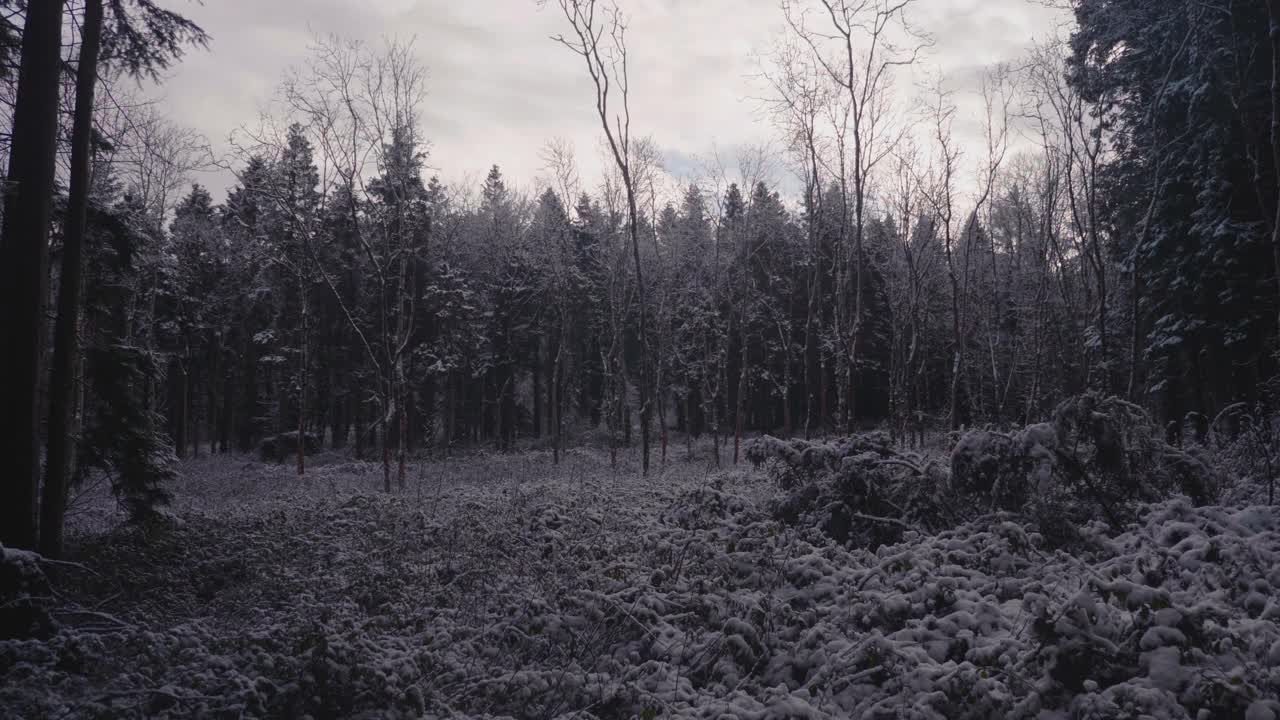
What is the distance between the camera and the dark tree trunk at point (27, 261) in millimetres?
6523

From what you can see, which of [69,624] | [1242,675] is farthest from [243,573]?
[1242,675]

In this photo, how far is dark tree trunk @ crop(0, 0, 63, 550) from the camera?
Answer: 6523 millimetres

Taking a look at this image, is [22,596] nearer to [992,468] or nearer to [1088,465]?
[992,468]

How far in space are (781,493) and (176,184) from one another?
27179mm

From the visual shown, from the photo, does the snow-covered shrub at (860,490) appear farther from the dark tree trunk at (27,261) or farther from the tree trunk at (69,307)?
the tree trunk at (69,307)

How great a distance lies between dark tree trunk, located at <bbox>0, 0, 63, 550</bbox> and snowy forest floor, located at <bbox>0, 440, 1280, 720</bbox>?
1252 mm

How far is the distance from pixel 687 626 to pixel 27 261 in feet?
26.1

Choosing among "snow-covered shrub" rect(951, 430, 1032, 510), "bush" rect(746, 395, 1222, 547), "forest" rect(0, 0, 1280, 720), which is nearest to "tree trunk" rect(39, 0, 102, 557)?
"forest" rect(0, 0, 1280, 720)

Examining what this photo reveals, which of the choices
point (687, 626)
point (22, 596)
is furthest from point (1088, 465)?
point (22, 596)

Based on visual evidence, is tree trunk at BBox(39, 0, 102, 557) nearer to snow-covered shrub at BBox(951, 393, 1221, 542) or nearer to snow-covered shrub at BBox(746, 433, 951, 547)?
snow-covered shrub at BBox(746, 433, 951, 547)

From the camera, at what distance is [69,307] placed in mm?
8164

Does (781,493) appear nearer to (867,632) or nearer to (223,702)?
(867,632)

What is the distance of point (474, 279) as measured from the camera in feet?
131

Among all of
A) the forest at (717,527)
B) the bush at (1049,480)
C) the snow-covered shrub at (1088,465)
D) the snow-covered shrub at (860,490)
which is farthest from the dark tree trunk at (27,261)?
the snow-covered shrub at (1088,465)
